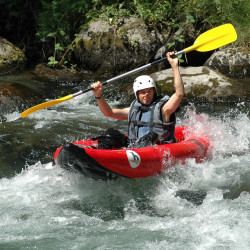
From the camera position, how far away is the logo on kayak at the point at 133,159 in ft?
12.9

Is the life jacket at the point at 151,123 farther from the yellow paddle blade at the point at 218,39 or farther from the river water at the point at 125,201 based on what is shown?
the yellow paddle blade at the point at 218,39

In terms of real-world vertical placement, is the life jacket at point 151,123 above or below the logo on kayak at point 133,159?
above

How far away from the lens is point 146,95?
448 centimetres

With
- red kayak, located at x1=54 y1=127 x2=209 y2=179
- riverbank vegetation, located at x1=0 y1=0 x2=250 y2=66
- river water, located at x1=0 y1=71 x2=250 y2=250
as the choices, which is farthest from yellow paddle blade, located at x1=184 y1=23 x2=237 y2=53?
riverbank vegetation, located at x1=0 y1=0 x2=250 y2=66

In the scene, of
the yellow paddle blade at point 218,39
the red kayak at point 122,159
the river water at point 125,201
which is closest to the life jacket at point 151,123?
the red kayak at point 122,159

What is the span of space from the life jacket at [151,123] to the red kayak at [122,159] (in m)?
0.16

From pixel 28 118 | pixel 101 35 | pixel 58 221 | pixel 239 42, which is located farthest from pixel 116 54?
pixel 58 221

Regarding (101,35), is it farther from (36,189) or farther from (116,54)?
(36,189)

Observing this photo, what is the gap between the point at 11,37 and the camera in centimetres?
1114

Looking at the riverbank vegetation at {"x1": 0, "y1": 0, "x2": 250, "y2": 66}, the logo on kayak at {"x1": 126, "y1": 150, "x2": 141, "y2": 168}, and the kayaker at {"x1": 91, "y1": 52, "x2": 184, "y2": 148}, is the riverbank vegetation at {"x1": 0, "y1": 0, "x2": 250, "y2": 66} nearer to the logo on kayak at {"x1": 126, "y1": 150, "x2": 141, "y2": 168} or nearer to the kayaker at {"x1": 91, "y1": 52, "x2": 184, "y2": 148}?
the kayaker at {"x1": 91, "y1": 52, "x2": 184, "y2": 148}

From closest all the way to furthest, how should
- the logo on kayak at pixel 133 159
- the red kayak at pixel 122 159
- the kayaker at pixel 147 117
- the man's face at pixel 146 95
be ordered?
the red kayak at pixel 122 159 → the logo on kayak at pixel 133 159 → the kayaker at pixel 147 117 → the man's face at pixel 146 95

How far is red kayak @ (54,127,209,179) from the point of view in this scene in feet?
12.0

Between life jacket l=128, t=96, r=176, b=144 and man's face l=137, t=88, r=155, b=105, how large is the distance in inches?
1.8

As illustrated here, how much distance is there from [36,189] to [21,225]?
0.72 metres
